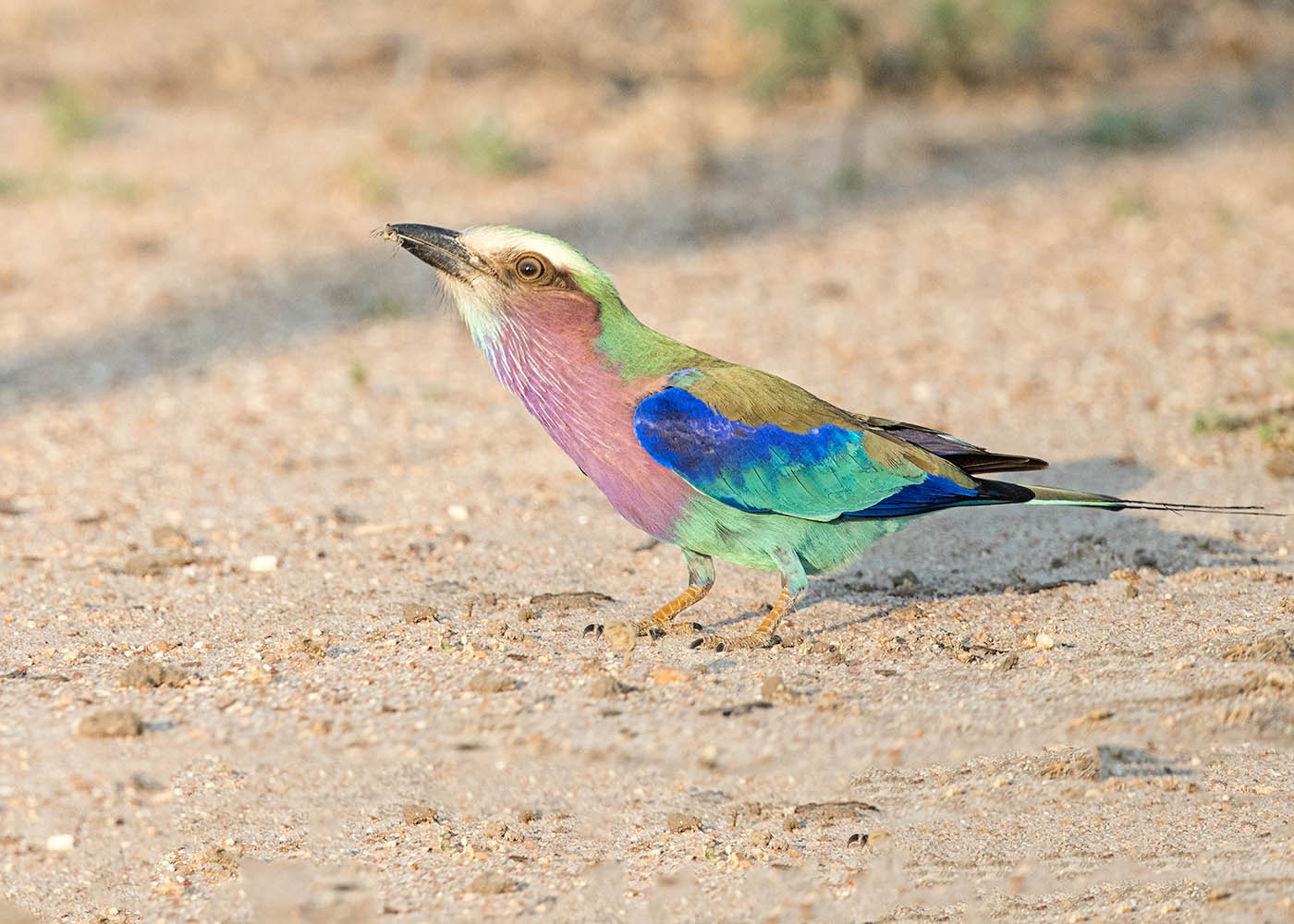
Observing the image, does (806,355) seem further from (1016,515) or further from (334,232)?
(334,232)

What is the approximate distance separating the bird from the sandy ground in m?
0.29

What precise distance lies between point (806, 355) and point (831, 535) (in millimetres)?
3468

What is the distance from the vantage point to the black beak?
4.78 metres

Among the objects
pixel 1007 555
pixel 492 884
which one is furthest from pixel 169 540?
pixel 1007 555

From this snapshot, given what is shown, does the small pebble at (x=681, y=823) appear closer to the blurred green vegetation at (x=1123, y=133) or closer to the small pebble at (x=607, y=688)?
the small pebble at (x=607, y=688)

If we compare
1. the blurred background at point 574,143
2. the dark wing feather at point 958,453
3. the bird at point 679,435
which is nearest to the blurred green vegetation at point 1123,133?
the blurred background at point 574,143

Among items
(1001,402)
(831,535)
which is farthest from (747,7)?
(831,535)

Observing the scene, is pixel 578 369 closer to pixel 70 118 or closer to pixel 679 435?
pixel 679 435

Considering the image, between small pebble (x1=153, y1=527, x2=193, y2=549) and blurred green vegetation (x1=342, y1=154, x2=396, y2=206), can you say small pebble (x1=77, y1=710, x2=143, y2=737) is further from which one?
blurred green vegetation (x1=342, y1=154, x2=396, y2=206)

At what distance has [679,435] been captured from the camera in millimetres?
4590

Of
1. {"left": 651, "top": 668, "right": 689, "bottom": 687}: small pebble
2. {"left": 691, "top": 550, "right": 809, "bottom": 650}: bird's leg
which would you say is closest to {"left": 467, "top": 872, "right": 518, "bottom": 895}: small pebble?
{"left": 651, "top": 668, "right": 689, "bottom": 687}: small pebble

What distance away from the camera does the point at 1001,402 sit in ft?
24.5

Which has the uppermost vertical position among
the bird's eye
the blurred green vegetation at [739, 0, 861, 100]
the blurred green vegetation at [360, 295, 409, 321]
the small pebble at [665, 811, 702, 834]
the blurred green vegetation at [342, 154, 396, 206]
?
the blurred green vegetation at [739, 0, 861, 100]

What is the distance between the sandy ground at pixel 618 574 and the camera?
3930mm
